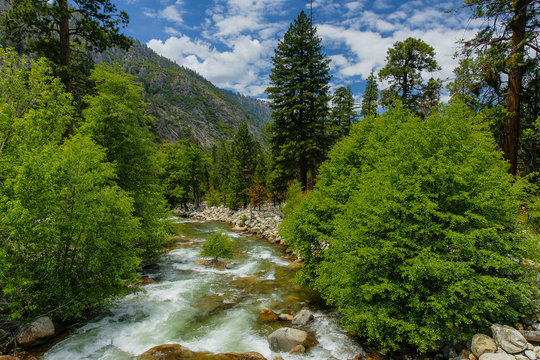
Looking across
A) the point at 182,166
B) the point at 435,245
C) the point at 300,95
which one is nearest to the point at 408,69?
the point at 300,95

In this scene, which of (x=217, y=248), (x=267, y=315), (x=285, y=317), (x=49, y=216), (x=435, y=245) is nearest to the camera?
(x=435, y=245)

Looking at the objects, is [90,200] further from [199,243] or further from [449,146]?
[199,243]

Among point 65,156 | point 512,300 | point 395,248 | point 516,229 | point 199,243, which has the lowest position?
point 199,243

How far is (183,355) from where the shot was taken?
7.70 m

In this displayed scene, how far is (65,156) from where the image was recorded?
335 inches

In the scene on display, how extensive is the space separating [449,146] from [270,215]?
24791 millimetres

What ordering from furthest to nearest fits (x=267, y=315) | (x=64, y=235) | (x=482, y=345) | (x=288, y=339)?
1. (x=267, y=315)
2. (x=64, y=235)
3. (x=288, y=339)
4. (x=482, y=345)

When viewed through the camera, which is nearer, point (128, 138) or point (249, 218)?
point (128, 138)

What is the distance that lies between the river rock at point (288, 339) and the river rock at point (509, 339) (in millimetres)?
4785

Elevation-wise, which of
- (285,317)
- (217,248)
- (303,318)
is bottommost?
(285,317)

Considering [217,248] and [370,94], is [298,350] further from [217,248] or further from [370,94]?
[370,94]

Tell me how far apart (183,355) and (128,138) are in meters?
11.1

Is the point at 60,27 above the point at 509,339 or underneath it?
above

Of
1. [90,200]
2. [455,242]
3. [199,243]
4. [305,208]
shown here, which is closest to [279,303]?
[305,208]
